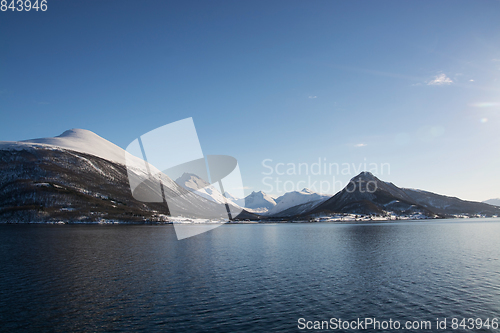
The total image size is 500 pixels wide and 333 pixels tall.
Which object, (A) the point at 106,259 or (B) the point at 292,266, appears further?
(A) the point at 106,259

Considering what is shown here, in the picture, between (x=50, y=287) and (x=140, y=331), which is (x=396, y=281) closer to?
(x=140, y=331)

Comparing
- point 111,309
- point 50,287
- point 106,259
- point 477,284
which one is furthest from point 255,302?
point 106,259

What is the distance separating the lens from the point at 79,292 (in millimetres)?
39656

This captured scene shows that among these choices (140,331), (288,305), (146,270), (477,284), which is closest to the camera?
(140,331)

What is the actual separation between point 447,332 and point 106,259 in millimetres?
69683

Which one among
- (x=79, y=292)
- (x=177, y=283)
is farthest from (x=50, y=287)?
(x=177, y=283)

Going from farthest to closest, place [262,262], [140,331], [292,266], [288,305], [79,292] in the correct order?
[262,262] < [292,266] < [79,292] < [288,305] < [140,331]

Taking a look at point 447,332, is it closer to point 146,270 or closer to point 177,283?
point 177,283

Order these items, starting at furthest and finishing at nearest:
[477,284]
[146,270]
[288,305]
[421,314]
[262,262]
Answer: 1. [262,262]
2. [146,270]
3. [477,284]
4. [288,305]
5. [421,314]

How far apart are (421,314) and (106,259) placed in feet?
221

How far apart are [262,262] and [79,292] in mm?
39141

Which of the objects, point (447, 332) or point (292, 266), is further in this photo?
point (292, 266)

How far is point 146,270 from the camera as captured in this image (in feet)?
180

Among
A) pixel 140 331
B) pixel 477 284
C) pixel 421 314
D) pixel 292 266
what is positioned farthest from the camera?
pixel 292 266
